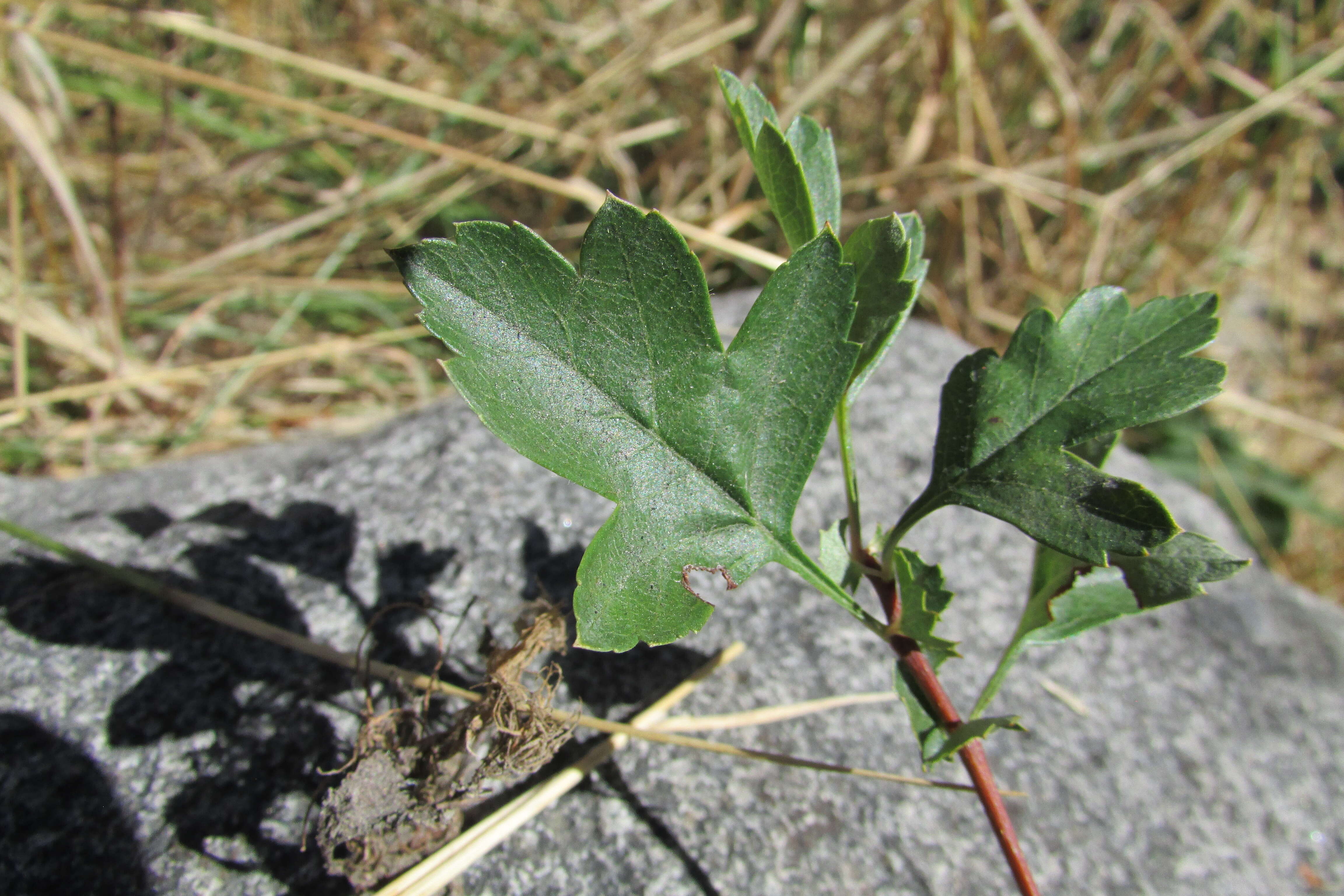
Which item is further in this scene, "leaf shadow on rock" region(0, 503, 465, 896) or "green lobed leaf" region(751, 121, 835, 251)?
"leaf shadow on rock" region(0, 503, 465, 896)

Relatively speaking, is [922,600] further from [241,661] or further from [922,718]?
[241,661]

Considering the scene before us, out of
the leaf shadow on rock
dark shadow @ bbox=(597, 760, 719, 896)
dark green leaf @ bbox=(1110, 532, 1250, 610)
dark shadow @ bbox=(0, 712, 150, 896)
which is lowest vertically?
dark shadow @ bbox=(0, 712, 150, 896)

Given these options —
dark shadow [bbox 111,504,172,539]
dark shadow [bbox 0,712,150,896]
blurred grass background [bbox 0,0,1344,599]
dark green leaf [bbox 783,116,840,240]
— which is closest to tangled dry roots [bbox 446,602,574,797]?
dark shadow [bbox 0,712,150,896]

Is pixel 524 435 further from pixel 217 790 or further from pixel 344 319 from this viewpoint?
pixel 344 319

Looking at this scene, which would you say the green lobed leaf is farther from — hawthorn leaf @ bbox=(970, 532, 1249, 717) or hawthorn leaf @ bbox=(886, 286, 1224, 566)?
hawthorn leaf @ bbox=(970, 532, 1249, 717)

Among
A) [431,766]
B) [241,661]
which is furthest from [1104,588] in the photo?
[241,661]

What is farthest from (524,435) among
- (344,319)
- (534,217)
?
(534,217)
